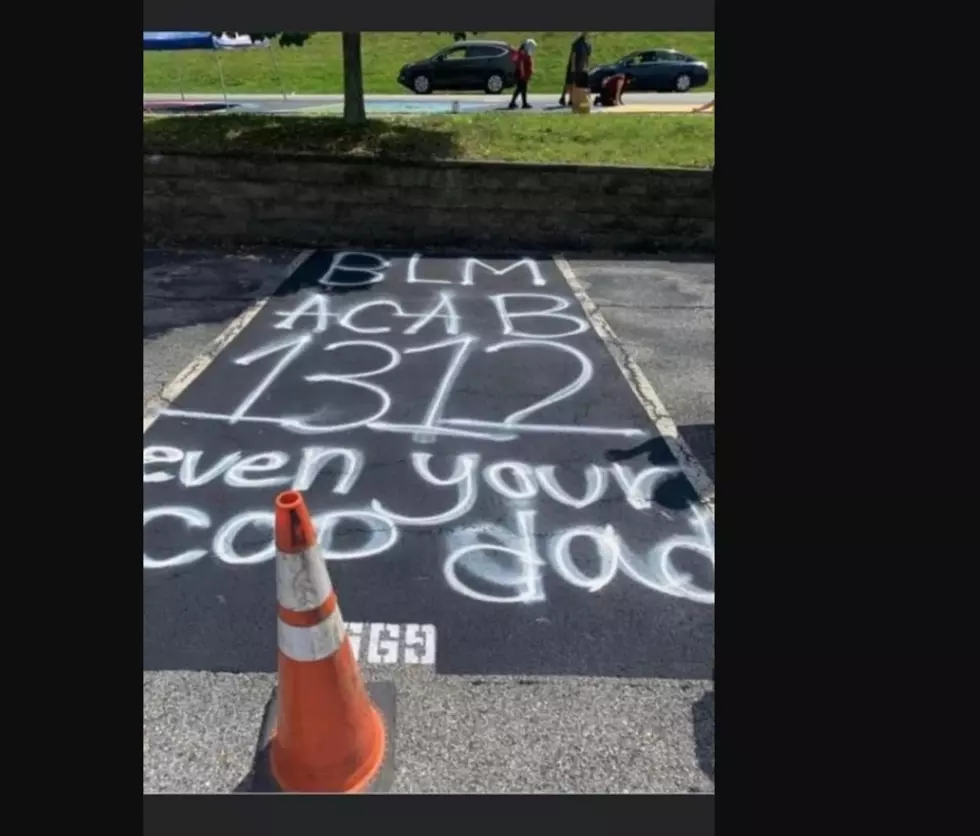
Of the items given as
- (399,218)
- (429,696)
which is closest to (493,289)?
(399,218)

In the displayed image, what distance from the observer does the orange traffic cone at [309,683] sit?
10.1ft

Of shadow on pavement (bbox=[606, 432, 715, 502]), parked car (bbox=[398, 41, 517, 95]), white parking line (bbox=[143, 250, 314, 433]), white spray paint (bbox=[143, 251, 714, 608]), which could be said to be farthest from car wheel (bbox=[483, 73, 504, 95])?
shadow on pavement (bbox=[606, 432, 715, 502])

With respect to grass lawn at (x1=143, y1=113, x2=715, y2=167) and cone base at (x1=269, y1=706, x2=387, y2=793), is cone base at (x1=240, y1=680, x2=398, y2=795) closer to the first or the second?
cone base at (x1=269, y1=706, x2=387, y2=793)

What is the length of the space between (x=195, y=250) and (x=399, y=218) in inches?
97.1

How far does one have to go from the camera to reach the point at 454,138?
12.1 meters

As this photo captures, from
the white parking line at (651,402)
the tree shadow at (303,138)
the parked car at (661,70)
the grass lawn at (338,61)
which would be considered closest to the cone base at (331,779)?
the white parking line at (651,402)

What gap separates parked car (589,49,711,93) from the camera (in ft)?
75.8

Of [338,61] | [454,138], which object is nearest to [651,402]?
[454,138]

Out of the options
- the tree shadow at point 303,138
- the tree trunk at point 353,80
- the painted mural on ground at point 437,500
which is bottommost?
the painted mural on ground at point 437,500

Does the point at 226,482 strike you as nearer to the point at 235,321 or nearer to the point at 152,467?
the point at 152,467

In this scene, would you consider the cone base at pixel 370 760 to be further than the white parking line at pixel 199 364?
No

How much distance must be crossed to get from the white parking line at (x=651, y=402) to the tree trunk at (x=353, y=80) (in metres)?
5.04

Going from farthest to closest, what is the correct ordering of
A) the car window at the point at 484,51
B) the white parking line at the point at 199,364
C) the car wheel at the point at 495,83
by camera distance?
1. the car wheel at the point at 495,83
2. the car window at the point at 484,51
3. the white parking line at the point at 199,364

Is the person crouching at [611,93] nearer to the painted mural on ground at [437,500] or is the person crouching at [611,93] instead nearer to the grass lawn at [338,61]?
the grass lawn at [338,61]
